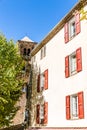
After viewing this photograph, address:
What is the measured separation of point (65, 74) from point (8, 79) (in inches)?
255

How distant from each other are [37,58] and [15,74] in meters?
3.68

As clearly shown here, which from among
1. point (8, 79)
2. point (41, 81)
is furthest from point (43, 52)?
point (8, 79)

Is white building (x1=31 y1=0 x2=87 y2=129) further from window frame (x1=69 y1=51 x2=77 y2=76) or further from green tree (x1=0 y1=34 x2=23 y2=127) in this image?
green tree (x1=0 y1=34 x2=23 y2=127)

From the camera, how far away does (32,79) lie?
29.7 m

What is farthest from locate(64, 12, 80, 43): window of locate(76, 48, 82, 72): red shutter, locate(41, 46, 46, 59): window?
locate(41, 46, 46, 59): window

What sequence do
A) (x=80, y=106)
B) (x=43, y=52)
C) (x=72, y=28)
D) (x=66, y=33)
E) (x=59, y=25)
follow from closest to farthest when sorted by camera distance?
(x=80, y=106)
(x=72, y=28)
(x=66, y=33)
(x=59, y=25)
(x=43, y=52)

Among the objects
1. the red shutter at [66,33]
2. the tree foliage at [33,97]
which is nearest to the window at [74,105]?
the red shutter at [66,33]

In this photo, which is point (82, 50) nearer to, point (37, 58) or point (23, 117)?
point (37, 58)

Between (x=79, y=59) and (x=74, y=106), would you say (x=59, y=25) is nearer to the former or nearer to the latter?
(x=79, y=59)

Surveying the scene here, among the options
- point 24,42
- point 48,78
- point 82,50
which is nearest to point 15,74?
point 48,78

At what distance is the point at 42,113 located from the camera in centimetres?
2522

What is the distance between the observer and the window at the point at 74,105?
17859mm

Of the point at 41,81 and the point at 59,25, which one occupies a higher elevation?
the point at 59,25

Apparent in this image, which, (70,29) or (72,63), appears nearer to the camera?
(72,63)
